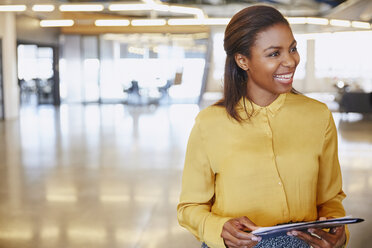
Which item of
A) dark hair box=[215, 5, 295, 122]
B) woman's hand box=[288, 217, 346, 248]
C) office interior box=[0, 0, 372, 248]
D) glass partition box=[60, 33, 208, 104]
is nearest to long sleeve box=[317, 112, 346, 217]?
woman's hand box=[288, 217, 346, 248]

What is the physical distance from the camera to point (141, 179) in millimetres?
6078

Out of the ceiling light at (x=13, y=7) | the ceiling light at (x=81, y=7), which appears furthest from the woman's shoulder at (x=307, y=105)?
the ceiling light at (x=13, y=7)

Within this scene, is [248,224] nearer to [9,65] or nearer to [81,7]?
[81,7]

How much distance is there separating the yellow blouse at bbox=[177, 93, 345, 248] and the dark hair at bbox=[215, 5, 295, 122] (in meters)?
0.05

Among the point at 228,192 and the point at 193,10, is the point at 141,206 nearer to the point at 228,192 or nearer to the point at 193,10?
the point at 228,192

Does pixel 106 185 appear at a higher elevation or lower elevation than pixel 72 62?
lower

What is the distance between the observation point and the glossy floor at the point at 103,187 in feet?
13.0

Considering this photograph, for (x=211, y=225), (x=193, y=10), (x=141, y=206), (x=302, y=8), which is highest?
(x=302, y=8)

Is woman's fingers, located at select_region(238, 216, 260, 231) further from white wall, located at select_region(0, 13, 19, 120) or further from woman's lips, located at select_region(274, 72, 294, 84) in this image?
white wall, located at select_region(0, 13, 19, 120)

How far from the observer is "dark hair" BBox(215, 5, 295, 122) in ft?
4.49

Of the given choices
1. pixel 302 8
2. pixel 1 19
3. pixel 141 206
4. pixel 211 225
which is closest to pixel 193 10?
pixel 1 19

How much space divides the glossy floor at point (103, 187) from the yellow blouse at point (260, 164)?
2374mm

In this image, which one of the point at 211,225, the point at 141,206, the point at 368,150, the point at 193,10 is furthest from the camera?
the point at 193,10

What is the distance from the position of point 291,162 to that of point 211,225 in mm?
318
